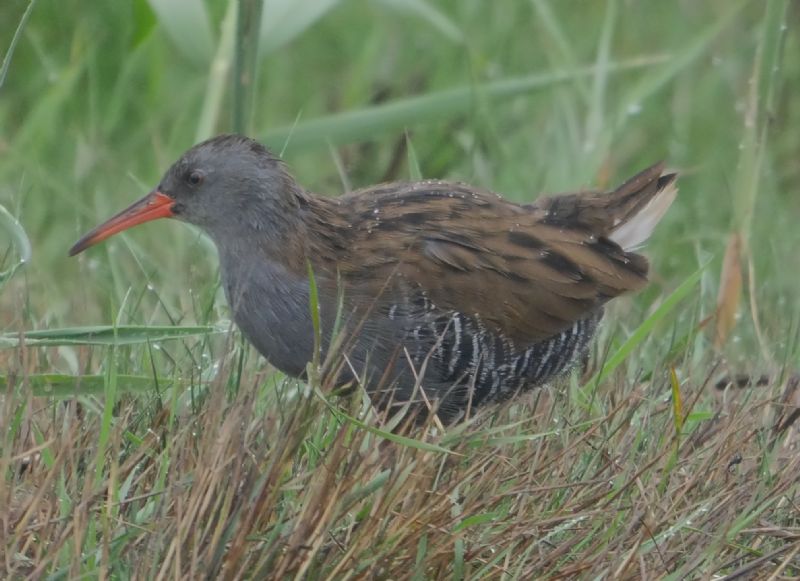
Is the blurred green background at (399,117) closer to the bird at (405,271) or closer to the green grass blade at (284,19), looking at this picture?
the green grass blade at (284,19)

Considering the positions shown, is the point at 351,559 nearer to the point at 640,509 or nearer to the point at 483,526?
the point at 483,526

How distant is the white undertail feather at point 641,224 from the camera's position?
14.6 feet

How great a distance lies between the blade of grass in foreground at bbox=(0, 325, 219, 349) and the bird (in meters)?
0.48

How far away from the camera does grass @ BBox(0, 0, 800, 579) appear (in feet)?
9.38

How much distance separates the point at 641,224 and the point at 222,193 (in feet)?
3.89

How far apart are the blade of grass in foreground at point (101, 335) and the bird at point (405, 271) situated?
1.57 ft

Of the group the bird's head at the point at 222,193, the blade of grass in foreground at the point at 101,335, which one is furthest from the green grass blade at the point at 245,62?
the blade of grass in foreground at the point at 101,335

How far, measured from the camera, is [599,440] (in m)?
3.46

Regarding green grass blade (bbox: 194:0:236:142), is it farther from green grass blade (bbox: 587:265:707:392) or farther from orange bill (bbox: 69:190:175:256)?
green grass blade (bbox: 587:265:707:392)

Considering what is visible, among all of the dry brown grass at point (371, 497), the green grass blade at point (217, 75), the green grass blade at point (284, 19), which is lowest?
the dry brown grass at point (371, 497)

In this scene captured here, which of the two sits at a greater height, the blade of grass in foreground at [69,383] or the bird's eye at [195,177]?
the bird's eye at [195,177]

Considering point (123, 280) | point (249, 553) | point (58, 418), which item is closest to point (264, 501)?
point (249, 553)

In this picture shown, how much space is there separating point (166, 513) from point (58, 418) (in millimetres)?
598

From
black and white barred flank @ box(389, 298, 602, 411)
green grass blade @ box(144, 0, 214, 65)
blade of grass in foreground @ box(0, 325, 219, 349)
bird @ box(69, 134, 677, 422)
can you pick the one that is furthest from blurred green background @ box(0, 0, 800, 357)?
black and white barred flank @ box(389, 298, 602, 411)
